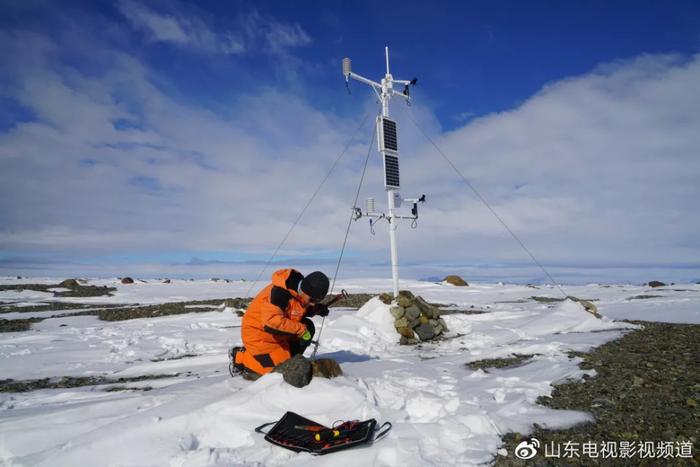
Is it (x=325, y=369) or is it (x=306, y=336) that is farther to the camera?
Answer: (x=306, y=336)

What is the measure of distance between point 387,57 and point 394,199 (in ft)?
16.9

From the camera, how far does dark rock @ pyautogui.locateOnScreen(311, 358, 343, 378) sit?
5.44 metres

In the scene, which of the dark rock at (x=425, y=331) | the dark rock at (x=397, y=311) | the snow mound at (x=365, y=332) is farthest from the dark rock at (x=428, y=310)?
the snow mound at (x=365, y=332)

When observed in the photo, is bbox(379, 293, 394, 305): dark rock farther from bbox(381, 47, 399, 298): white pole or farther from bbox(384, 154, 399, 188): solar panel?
bbox(384, 154, 399, 188): solar panel

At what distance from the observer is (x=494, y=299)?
2292 centimetres

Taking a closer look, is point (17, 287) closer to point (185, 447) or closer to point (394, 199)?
point (394, 199)

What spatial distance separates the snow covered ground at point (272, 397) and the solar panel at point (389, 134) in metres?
5.40

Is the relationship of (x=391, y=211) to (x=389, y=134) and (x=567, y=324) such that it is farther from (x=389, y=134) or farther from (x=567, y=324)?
(x=567, y=324)

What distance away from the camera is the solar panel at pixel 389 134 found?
13.1 meters

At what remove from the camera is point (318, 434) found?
3898 mm

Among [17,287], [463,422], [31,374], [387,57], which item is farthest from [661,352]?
[17,287]

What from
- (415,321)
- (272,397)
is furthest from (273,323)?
(415,321)

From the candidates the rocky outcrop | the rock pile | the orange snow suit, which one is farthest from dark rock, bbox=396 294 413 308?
the rocky outcrop

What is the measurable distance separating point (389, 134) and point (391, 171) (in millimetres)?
1263
